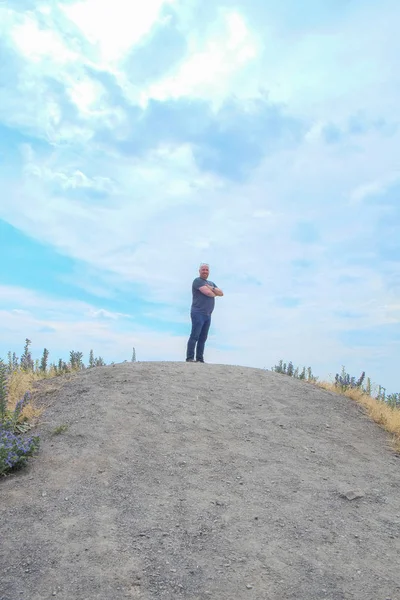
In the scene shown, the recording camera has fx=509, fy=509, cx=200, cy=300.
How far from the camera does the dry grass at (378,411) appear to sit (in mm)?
9005

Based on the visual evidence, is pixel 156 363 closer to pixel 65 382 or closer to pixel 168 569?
pixel 65 382

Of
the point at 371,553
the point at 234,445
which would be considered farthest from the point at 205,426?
the point at 371,553

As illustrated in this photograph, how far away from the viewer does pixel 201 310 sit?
11320 mm

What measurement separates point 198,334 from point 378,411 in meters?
4.05

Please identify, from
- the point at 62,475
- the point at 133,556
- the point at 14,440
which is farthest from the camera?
the point at 14,440

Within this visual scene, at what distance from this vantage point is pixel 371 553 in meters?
5.20

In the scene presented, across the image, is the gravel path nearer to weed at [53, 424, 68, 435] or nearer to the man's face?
weed at [53, 424, 68, 435]

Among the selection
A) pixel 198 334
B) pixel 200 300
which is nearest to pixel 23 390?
pixel 198 334

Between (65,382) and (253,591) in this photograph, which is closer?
(253,591)

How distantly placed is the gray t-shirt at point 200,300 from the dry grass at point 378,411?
3.02m

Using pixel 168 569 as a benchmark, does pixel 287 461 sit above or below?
above

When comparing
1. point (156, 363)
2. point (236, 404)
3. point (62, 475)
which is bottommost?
point (62, 475)

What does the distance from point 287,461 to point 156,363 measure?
412 cm

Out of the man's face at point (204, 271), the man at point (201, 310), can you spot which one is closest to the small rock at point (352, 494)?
the man at point (201, 310)
